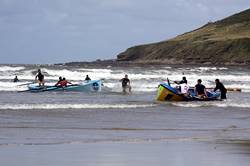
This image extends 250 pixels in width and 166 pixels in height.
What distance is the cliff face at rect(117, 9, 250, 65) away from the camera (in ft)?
514

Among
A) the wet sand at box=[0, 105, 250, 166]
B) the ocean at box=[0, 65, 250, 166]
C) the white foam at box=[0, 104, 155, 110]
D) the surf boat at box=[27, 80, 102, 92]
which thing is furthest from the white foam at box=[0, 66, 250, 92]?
the wet sand at box=[0, 105, 250, 166]

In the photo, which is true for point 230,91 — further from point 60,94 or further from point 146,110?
point 146,110

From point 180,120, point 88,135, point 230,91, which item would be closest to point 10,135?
point 88,135

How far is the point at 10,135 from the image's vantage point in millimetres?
19266

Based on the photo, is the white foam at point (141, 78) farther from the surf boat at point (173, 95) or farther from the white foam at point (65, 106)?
the white foam at point (65, 106)

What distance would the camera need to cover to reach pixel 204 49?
6521 inches

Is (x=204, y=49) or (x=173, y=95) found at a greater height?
(x=204, y=49)

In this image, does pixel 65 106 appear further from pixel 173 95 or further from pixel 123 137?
pixel 123 137

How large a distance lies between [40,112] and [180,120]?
19.5 feet

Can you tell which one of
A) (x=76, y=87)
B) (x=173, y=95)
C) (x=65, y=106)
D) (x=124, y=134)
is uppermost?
(x=76, y=87)

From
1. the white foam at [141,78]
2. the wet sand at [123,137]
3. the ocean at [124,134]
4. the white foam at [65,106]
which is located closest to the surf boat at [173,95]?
the ocean at [124,134]

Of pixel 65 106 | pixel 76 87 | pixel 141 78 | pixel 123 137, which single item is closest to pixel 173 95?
pixel 65 106

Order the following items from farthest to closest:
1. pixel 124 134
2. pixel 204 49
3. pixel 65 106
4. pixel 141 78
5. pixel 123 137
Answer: pixel 204 49
pixel 141 78
pixel 65 106
pixel 124 134
pixel 123 137

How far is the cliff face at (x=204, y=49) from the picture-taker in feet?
514
